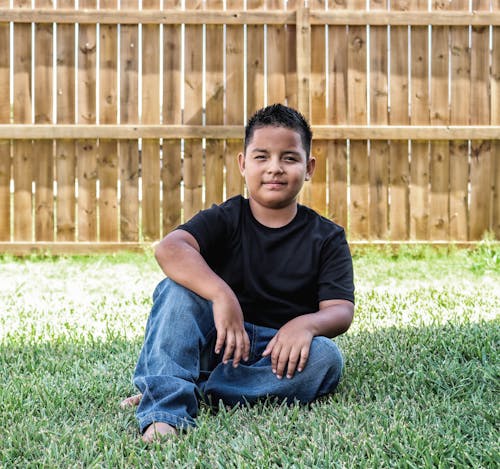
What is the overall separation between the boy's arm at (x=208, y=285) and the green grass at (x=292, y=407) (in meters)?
0.22

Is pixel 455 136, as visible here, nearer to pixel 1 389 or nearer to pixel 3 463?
pixel 1 389

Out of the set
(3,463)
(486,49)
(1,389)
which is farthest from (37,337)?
(486,49)

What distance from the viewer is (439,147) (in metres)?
6.72

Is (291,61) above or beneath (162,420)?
above

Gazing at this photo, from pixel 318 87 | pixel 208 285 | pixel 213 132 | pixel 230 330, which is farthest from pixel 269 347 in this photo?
pixel 318 87

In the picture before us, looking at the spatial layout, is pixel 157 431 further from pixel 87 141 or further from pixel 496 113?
pixel 496 113

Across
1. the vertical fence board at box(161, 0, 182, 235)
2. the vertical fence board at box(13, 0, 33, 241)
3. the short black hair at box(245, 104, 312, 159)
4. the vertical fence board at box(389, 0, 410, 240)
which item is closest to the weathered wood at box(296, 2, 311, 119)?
the vertical fence board at box(389, 0, 410, 240)

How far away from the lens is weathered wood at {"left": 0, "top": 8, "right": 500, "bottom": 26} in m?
6.62

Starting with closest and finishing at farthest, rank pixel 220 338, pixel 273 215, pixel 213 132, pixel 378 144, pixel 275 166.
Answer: pixel 220 338, pixel 275 166, pixel 273 215, pixel 213 132, pixel 378 144

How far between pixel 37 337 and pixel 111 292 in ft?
4.75

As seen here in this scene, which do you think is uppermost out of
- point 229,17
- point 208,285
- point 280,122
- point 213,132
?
point 229,17

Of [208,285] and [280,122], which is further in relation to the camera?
[280,122]

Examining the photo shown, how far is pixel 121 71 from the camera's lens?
6.66m

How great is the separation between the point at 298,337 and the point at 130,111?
4.73m
